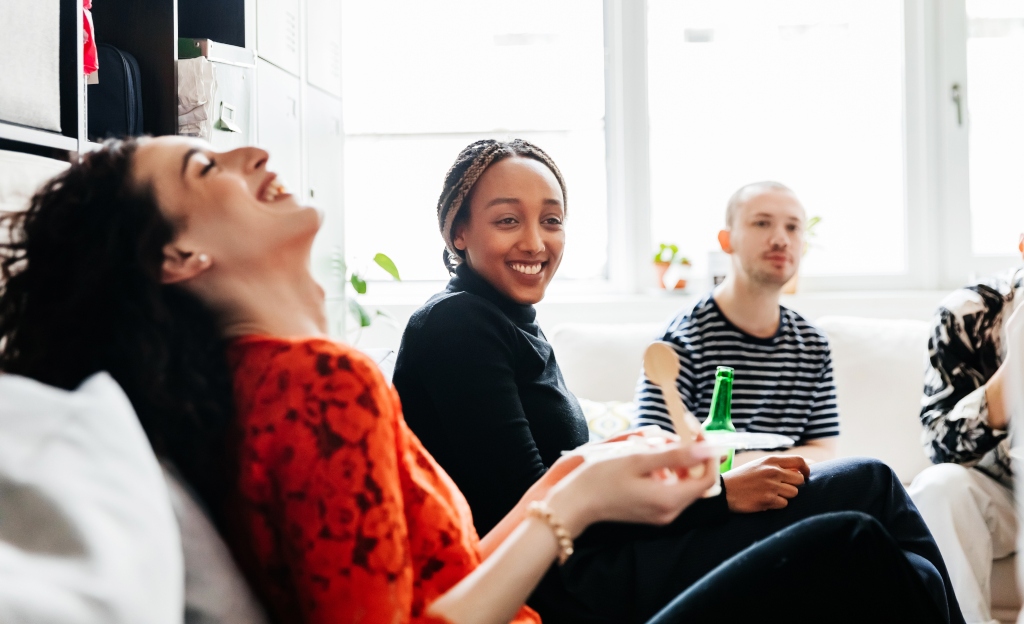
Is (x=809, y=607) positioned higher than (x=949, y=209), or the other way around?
(x=949, y=209)

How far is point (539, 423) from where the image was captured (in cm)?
142

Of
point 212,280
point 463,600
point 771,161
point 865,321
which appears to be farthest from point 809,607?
point 771,161

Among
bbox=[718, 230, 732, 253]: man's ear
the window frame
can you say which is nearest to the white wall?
the window frame

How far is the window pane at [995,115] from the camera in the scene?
3471mm

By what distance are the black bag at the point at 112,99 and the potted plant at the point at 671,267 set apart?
7.03ft

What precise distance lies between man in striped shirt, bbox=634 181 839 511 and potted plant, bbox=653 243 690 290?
1.11m

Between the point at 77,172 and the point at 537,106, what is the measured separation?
9.67 ft

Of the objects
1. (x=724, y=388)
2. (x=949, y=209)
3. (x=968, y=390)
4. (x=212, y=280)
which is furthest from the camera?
(x=949, y=209)

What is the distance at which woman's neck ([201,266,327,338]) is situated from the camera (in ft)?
2.88

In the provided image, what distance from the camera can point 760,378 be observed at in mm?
2197

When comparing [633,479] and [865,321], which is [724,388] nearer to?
[633,479]

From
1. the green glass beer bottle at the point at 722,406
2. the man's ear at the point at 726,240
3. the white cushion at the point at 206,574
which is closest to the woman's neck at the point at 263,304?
the white cushion at the point at 206,574

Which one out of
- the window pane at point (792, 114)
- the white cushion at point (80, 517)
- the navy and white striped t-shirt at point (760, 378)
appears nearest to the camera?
the white cushion at point (80, 517)

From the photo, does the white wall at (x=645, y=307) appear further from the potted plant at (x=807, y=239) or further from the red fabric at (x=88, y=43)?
the red fabric at (x=88, y=43)
